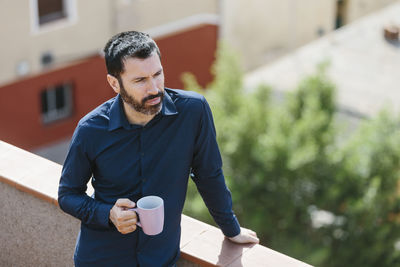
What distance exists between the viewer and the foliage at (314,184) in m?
10.4

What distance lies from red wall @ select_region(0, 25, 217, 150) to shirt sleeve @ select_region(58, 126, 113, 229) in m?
13.5

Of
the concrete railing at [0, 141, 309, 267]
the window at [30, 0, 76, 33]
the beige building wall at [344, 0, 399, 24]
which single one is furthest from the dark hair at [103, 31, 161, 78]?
the beige building wall at [344, 0, 399, 24]

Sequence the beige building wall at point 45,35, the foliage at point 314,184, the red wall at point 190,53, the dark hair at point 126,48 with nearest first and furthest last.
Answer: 1. the dark hair at point 126,48
2. the foliage at point 314,184
3. the beige building wall at point 45,35
4. the red wall at point 190,53

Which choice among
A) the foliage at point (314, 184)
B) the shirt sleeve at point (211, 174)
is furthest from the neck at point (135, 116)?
the foliage at point (314, 184)

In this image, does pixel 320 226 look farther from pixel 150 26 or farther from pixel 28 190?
pixel 150 26

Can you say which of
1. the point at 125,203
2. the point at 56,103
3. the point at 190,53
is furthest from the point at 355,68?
the point at 125,203

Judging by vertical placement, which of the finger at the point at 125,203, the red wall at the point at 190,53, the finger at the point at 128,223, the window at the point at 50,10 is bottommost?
the red wall at the point at 190,53

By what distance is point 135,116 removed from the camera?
3.09m

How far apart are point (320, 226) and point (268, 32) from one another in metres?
11.8

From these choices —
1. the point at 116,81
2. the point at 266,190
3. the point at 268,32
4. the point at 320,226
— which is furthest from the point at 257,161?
the point at 268,32

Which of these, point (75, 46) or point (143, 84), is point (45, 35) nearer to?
point (75, 46)

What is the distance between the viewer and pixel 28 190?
3.91 m

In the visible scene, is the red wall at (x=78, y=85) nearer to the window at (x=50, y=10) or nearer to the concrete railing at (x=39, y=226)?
the window at (x=50, y=10)

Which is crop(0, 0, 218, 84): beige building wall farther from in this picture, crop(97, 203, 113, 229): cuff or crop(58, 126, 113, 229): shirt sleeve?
crop(97, 203, 113, 229): cuff
